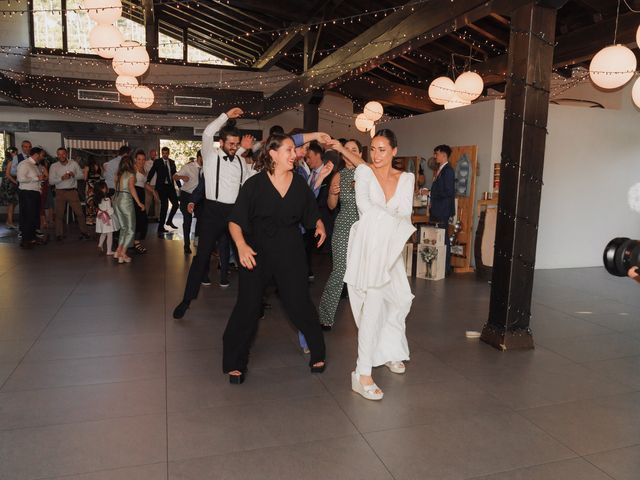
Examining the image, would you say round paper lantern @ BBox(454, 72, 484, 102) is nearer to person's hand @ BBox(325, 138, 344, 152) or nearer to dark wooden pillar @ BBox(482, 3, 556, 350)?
dark wooden pillar @ BBox(482, 3, 556, 350)

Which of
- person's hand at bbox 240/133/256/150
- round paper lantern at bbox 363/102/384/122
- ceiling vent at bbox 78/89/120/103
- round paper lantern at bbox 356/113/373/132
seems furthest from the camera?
ceiling vent at bbox 78/89/120/103

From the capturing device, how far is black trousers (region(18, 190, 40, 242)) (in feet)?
25.9

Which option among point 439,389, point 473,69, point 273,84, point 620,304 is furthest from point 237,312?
point 273,84

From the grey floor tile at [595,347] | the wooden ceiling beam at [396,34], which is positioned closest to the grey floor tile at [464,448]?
the grey floor tile at [595,347]

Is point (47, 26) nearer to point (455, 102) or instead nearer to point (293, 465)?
point (455, 102)

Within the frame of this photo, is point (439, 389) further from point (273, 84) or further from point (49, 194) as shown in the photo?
point (273, 84)

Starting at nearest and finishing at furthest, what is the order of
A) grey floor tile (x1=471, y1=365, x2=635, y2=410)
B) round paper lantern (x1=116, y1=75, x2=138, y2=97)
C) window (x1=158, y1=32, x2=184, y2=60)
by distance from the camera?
grey floor tile (x1=471, y1=365, x2=635, y2=410) < round paper lantern (x1=116, y1=75, x2=138, y2=97) < window (x1=158, y1=32, x2=184, y2=60)

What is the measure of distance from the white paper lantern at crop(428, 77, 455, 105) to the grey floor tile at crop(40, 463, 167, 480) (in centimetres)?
611

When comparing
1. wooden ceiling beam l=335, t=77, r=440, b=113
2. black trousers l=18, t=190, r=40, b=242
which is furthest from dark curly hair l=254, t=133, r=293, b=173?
wooden ceiling beam l=335, t=77, r=440, b=113

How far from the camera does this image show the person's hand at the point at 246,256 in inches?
113

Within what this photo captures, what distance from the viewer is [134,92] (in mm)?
7773

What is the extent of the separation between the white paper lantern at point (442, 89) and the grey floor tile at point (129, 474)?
6.11 metres

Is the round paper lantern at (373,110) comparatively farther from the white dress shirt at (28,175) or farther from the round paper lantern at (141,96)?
the white dress shirt at (28,175)

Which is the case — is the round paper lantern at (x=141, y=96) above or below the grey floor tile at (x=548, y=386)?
above
